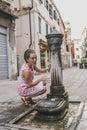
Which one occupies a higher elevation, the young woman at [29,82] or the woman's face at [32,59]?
the woman's face at [32,59]

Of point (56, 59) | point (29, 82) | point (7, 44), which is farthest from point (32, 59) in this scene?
point (7, 44)

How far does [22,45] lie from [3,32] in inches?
310

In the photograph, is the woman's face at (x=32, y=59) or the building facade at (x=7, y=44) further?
the building facade at (x=7, y=44)

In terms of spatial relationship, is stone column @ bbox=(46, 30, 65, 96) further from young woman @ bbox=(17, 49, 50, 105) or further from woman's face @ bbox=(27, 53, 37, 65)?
woman's face @ bbox=(27, 53, 37, 65)

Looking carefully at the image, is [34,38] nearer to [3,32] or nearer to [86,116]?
[3,32]

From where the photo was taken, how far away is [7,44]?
1609cm

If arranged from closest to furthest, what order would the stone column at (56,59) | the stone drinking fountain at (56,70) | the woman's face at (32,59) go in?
the stone drinking fountain at (56,70), the stone column at (56,59), the woman's face at (32,59)

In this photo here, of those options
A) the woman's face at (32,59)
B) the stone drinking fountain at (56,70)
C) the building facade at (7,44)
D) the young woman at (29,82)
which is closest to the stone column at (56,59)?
the stone drinking fountain at (56,70)

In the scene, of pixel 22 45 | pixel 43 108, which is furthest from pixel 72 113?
pixel 22 45

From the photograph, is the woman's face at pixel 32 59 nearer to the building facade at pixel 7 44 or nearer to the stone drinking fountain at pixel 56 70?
the stone drinking fountain at pixel 56 70

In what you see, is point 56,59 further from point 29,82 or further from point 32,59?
point 29,82

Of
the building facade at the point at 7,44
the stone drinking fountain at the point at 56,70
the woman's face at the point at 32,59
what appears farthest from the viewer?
the building facade at the point at 7,44

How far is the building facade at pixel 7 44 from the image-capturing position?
50.9ft

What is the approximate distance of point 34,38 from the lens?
23.6 meters
